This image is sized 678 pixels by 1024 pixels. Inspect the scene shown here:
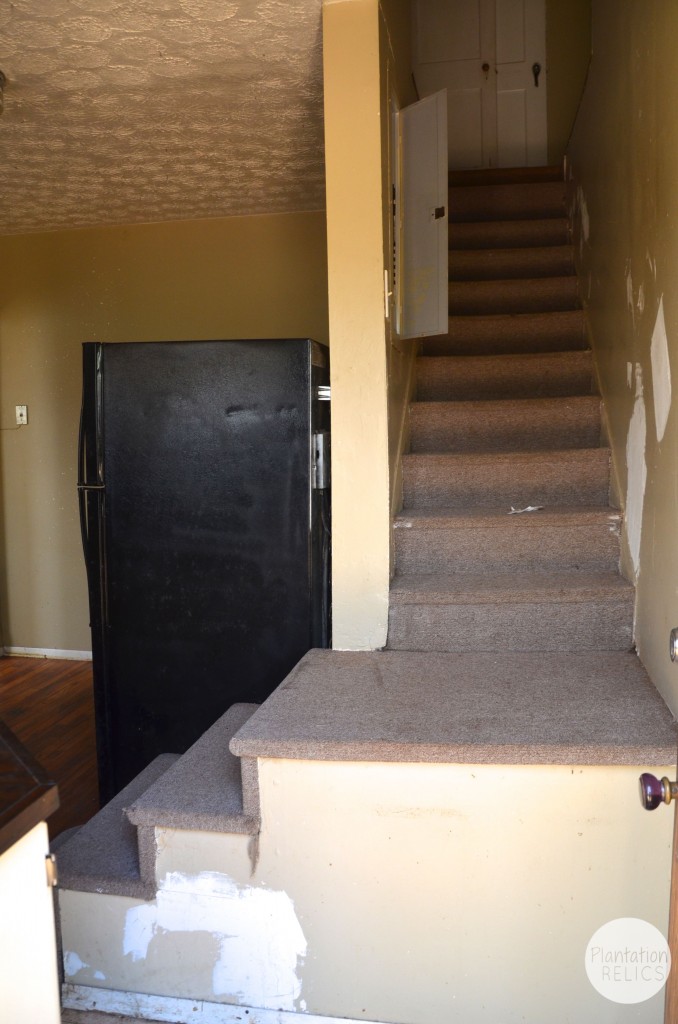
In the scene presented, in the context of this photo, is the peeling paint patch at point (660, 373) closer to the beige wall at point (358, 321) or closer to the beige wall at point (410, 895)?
the beige wall at point (358, 321)

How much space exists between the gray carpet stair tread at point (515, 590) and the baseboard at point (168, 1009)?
3.76 ft

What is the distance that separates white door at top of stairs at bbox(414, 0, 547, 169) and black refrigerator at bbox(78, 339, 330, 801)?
11.2 feet

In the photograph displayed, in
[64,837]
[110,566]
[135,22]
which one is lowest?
[64,837]

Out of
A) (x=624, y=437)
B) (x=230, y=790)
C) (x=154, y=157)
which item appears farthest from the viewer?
(x=154, y=157)

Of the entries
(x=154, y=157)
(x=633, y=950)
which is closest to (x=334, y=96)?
(x=154, y=157)

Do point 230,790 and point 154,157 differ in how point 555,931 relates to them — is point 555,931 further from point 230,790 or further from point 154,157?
point 154,157

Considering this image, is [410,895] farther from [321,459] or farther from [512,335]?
[512,335]

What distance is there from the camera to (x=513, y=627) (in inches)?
98.8

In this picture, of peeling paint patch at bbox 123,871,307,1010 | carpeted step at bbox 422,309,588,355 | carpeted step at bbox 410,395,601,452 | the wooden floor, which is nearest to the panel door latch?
peeling paint patch at bbox 123,871,307,1010

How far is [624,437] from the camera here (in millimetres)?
2693

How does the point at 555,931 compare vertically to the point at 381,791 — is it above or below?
below

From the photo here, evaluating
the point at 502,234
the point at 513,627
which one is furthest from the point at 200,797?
the point at 502,234

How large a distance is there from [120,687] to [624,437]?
1898mm

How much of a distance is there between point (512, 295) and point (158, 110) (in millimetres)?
1901
